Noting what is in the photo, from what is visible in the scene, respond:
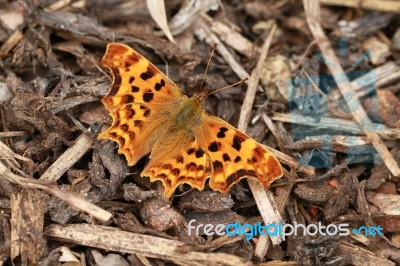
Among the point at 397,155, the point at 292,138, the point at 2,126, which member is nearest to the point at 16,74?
the point at 2,126

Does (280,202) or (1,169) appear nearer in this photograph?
(1,169)

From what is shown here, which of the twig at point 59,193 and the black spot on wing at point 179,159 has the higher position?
the black spot on wing at point 179,159

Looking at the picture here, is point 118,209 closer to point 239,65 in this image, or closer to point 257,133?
point 257,133

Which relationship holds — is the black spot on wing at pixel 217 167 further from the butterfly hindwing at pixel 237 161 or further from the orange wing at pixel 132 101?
the orange wing at pixel 132 101

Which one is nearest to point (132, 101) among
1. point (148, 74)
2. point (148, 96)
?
point (148, 96)

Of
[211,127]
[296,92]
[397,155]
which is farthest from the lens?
[296,92]

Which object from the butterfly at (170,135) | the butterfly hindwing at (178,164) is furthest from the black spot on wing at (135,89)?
the butterfly hindwing at (178,164)
